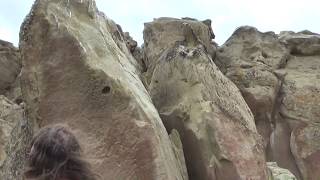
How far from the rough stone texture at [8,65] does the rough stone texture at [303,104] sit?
7.46m

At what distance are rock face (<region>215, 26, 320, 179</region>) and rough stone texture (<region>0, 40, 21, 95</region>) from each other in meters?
5.95

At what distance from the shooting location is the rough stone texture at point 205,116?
29.0 ft

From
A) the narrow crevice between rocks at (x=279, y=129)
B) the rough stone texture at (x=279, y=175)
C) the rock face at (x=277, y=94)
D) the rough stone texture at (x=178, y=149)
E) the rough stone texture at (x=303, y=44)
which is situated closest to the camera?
the rough stone texture at (x=178, y=149)

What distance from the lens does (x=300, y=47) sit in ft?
54.7

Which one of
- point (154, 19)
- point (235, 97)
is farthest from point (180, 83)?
point (154, 19)

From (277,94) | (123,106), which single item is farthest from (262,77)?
(123,106)

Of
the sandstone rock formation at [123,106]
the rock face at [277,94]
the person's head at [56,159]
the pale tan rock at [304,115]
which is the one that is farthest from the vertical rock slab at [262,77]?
the person's head at [56,159]

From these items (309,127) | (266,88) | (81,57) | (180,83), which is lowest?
(309,127)

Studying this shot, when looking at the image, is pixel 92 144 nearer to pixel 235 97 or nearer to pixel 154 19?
pixel 235 97

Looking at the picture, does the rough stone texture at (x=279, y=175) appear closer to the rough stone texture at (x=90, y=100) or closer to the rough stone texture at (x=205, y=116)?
the rough stone texture at (x=205, y=116)

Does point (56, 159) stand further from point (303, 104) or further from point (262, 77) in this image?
point (303, 104)

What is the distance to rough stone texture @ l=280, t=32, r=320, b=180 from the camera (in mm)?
14547

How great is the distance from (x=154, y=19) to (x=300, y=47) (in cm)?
428

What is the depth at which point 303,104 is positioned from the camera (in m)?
15.2
